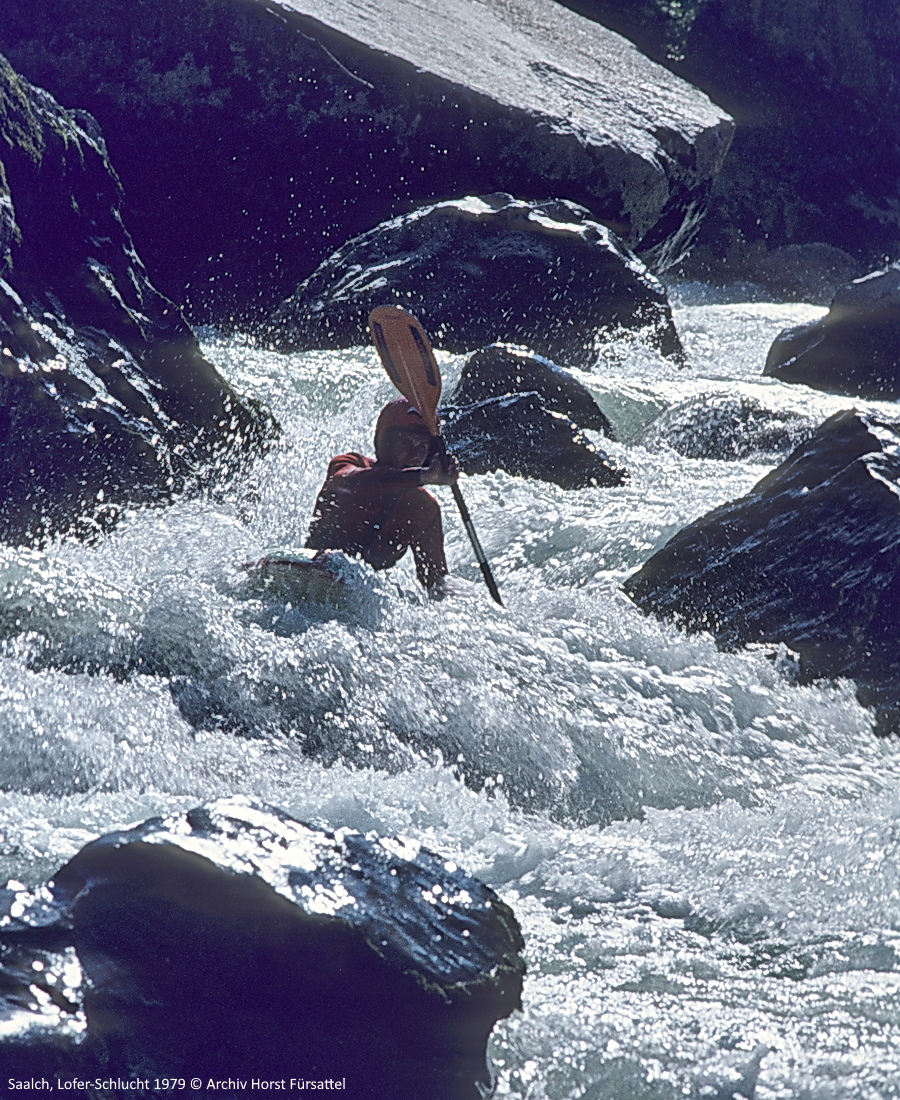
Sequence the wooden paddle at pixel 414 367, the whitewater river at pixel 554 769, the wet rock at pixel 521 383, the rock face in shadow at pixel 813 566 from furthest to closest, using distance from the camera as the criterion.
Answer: the wet rock at pixel 521 383 < the wooden paddle at pixel 414 367 < the rock face in shadow at pixel 813 566 < the whitewater river at pixel 554 769

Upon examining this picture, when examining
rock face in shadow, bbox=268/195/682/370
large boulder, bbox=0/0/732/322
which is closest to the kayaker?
rock face in shadow, bbox=268/195/682/370

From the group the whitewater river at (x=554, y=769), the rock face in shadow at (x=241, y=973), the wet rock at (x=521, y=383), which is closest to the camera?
the rock face in shadow at (x=241, y=973)

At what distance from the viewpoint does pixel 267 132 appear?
6.76 m

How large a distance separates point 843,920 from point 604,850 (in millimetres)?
496

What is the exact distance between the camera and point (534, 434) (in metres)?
4.34

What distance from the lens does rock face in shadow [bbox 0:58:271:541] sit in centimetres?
362

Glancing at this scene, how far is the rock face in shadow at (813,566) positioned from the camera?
9.68 ft

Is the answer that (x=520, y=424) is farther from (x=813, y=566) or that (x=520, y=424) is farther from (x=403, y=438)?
(x=813, y=566)

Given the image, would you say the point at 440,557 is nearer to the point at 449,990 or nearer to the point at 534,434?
the point at 534,434

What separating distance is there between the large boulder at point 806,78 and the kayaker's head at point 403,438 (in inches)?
405

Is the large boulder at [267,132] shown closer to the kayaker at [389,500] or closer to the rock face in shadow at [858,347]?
the rock face in shadow at [858,347]

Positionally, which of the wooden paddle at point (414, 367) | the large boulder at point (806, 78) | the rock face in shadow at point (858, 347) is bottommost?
the wooden paddle at point (414, 367)

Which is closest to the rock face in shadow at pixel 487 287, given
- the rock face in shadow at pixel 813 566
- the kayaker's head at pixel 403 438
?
the kayaker's head at pixel 403 438

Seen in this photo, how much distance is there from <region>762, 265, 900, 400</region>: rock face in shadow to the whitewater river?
9.07 feet
